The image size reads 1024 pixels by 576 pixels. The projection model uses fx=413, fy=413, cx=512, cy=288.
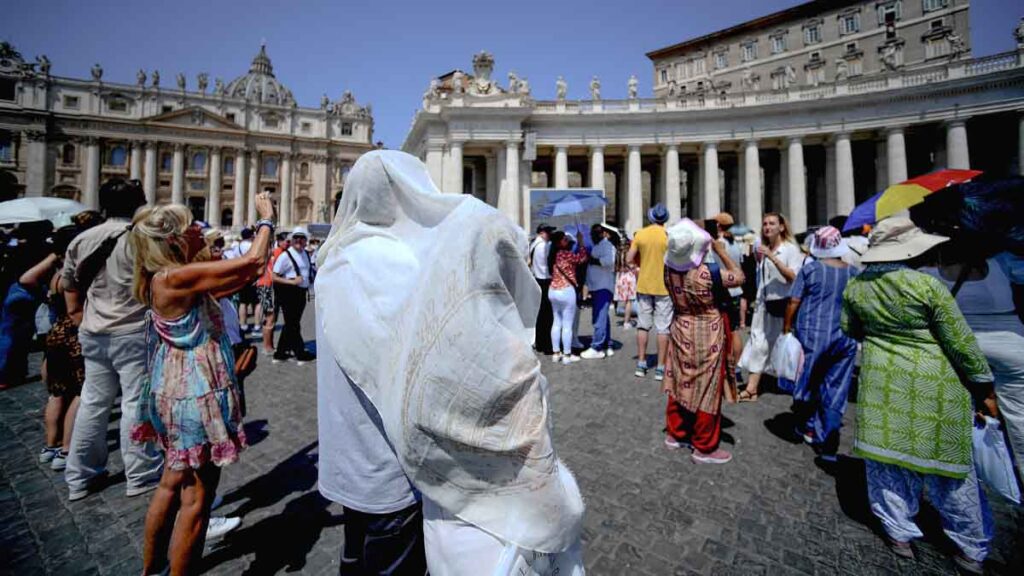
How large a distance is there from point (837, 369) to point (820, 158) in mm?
31620

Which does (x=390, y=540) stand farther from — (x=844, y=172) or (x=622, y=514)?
(x=844, y=172)

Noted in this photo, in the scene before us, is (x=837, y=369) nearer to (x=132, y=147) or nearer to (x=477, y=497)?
(x=477, y=497)

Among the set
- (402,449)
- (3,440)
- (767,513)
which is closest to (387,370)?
(402,449)

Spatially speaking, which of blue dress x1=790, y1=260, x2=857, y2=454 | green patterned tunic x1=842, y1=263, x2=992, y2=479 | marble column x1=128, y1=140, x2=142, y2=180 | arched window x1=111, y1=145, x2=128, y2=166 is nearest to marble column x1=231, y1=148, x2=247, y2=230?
marble column x1=128, y1=140, x2=142, y2=180

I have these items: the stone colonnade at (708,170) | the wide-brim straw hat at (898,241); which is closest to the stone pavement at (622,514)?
the wide-brim straw hat at (898,241)

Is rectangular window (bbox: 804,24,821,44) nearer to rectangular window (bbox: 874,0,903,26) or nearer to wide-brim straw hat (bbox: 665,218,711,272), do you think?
rectangular window (bbox: 874,0,903,26)

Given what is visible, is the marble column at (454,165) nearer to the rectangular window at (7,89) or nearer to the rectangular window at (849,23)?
the rectangular window at (849,23)

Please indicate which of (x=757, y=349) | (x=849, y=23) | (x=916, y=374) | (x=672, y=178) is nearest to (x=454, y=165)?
(x=672, y=178)

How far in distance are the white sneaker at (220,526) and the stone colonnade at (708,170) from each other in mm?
21084

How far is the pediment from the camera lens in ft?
160

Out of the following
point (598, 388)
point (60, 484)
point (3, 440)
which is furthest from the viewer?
point (598, 388)

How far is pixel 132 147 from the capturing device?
48500 mm

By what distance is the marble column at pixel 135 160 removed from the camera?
48.4 meters

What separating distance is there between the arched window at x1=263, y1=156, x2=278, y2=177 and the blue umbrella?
171 ft
